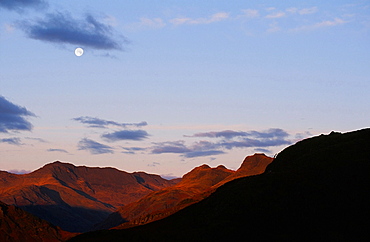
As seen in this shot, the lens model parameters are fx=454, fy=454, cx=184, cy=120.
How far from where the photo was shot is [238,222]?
89562 mm

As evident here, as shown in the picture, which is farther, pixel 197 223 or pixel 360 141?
pixel 360 141

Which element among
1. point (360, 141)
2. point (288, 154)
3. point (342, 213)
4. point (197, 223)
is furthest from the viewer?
point (288, 154)

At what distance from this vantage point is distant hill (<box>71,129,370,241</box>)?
279 feet

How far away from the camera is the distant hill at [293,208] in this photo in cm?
8500

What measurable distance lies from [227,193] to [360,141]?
3787 cm

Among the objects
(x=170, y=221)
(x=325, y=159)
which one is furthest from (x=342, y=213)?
(x=170, y=221)

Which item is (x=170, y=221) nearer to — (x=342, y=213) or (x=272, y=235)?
(x=272, y=235)

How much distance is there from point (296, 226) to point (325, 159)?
2993 centimetres

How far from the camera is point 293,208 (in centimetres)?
9169

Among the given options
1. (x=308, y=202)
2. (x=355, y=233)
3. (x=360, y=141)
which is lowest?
(x=355, y=233)

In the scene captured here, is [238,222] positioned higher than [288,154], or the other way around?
[288,154]

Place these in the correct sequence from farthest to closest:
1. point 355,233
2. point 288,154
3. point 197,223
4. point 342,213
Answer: point 288,154 < point 197,223 < point 342,213 < point 355,233

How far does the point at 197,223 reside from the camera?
9862 centimetres

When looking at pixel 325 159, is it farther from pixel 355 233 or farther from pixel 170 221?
pixel 170 221
